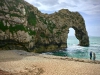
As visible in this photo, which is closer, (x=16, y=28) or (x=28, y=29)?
(x=16, y=28)

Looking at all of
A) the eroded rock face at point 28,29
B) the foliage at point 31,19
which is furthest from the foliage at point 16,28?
the foliage at point 31,19

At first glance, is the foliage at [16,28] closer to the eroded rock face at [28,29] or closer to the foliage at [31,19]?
the eroded rock face at [28,29]

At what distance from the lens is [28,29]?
55344 mm

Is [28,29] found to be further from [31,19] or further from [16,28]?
[31,19]

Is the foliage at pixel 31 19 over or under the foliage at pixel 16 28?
over

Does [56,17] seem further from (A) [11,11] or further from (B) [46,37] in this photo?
(A) [11,11]

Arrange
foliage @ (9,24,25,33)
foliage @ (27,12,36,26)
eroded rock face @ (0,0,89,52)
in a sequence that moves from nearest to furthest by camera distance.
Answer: eroded rock face @ (0,0,89,52) < foliage @ (9,24,25,33) < foliage @ (27,12,36,26)

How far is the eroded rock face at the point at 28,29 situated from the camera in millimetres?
49219

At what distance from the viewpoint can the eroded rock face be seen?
161 ft

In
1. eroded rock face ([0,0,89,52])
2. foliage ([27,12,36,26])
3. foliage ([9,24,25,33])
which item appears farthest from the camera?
foliage ([27,12,36,26])

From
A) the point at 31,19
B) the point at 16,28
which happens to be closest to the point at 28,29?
the point at 16,28

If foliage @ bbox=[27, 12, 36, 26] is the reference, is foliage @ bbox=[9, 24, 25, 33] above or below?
below

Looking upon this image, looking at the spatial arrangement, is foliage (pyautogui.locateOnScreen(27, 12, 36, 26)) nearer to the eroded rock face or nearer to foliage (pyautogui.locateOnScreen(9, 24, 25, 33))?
the eroded rock face

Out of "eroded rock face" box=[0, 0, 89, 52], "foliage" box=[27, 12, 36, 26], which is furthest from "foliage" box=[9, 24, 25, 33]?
"foliage" box=[27, 12, 36, 26]
